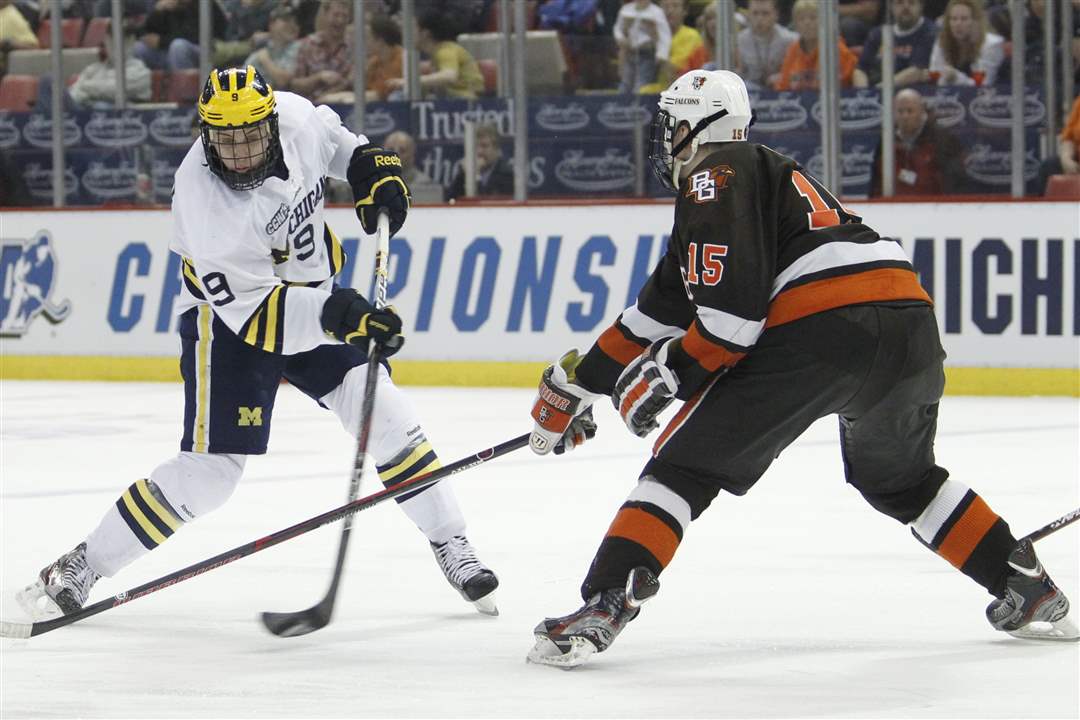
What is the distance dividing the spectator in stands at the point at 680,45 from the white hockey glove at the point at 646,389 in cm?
526

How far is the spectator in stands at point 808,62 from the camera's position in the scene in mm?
7957

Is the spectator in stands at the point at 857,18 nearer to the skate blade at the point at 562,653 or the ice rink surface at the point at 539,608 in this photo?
the ice rink surface at the point at 539,608

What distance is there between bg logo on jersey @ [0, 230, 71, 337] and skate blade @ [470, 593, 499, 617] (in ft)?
19.4

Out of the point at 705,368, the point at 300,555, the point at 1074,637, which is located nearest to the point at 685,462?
the point at 705,368

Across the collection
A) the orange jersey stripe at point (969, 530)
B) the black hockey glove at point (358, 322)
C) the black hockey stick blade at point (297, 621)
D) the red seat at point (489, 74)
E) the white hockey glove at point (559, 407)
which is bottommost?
the black hockey stick blade at point (297, 621)

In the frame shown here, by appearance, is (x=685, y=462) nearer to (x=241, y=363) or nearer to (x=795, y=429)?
(x=795, y=429)

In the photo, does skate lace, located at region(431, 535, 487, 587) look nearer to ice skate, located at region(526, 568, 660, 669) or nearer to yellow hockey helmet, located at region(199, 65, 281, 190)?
ice skate, located at region(526, 568, 660, 669)

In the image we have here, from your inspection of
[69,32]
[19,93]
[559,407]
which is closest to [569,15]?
[69,32]

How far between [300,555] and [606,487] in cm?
133

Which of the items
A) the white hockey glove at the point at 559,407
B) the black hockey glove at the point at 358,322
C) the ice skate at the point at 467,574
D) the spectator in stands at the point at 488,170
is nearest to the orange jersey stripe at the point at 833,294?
the white hockey glove at the point at 559,407

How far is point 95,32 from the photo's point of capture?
30.7 feet

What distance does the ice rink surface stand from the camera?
2936 mm

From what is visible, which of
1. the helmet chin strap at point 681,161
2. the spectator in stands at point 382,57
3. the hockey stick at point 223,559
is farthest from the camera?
the spectator in stands at point 382,57

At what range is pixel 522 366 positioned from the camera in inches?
326
